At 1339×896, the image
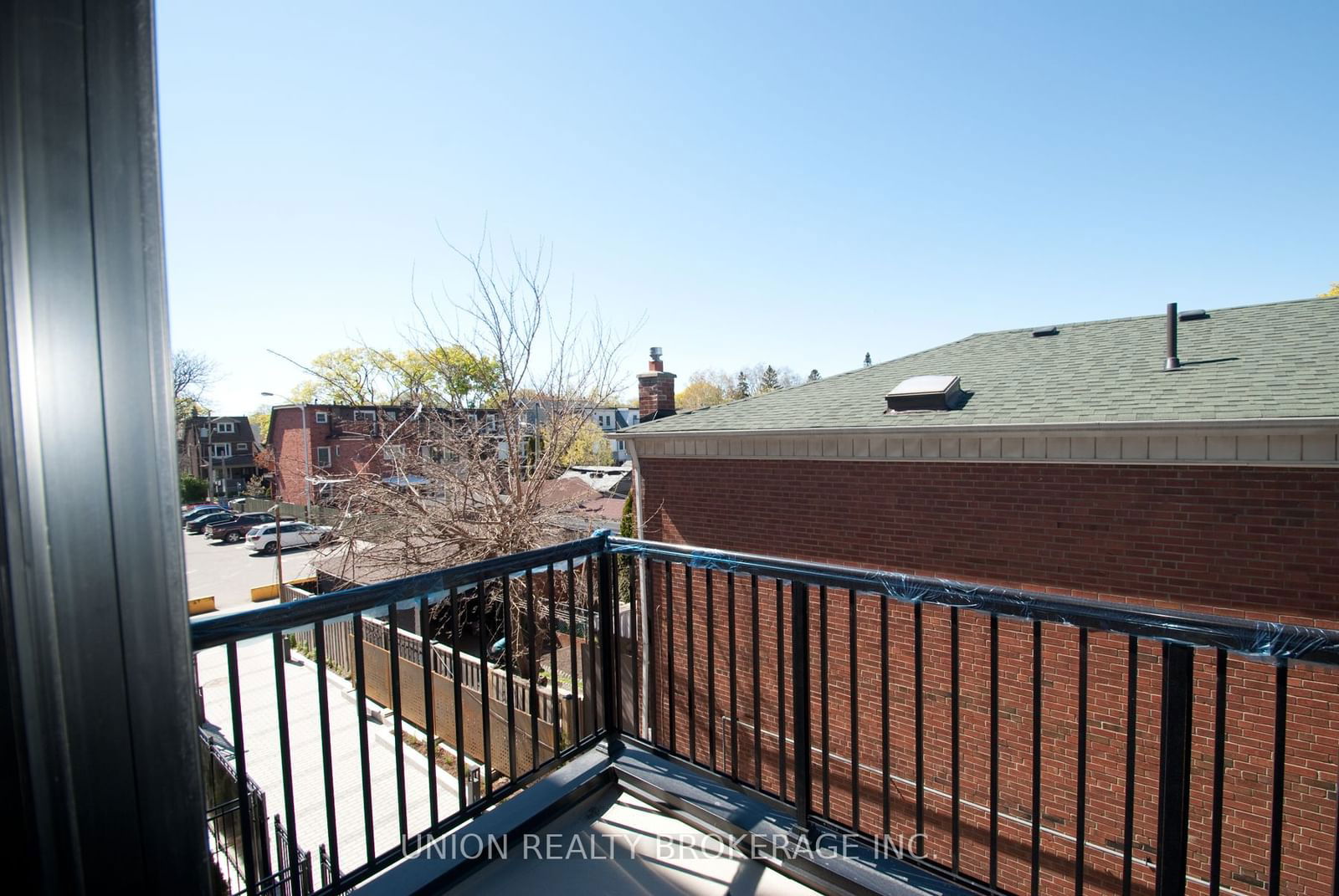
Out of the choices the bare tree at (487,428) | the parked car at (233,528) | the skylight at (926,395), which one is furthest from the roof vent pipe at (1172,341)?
the parked car at (233,528)

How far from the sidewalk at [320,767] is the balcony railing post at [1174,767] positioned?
18.2 feet

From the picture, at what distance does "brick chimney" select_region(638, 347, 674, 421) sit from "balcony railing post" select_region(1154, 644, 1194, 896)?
34.2 ft

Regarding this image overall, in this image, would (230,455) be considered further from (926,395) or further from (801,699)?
(801,699)

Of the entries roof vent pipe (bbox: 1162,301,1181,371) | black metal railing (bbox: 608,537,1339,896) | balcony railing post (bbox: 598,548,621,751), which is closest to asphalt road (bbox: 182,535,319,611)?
black metal railing (bbox: 608,537,1339,896)

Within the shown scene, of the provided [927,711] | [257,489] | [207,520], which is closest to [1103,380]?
[927,711]

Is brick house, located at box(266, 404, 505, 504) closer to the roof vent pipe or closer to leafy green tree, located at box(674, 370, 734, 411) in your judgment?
the roof vent pipe

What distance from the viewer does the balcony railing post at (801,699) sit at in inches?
72.3

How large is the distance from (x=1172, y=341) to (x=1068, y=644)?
10.9 ft

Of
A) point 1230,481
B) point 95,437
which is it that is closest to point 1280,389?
point 1230,481

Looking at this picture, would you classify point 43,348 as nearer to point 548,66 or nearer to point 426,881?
point 426,881

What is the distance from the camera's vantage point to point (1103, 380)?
21.4ft

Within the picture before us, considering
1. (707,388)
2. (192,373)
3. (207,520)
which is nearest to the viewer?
(192,373)

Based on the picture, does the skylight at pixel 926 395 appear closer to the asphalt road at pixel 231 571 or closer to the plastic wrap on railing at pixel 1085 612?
the plastic wrap on railing at pixel 1085 612

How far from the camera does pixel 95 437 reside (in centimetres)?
52
